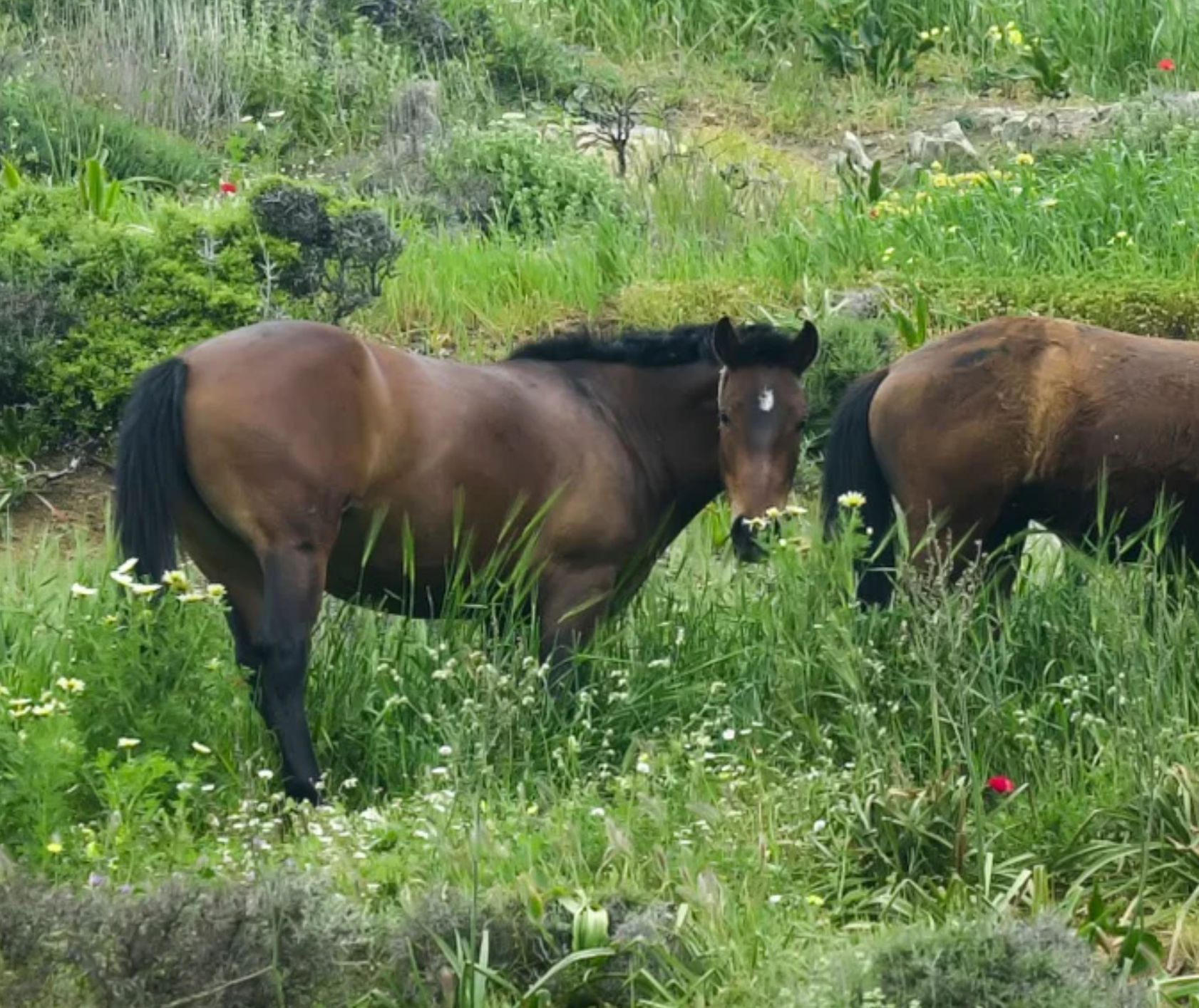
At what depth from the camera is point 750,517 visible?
7.85m

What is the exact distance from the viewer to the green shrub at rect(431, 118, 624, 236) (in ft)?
44.3

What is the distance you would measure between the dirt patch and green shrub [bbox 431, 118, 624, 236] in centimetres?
Answer: 308

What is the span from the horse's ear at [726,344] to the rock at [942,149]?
6748mm

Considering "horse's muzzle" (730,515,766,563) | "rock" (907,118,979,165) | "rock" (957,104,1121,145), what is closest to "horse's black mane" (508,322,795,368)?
"horse's muzzle" (730,515,766,563)

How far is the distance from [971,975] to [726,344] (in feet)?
11.5

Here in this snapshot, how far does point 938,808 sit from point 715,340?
240 cm

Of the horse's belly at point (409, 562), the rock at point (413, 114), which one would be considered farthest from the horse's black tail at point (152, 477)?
the rock at point (413, 114)

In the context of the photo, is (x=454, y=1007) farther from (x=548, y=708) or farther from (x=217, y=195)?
(x=217, y=195)

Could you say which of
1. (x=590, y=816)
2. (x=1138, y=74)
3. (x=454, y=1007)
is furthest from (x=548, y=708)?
(x=1138, y=74)

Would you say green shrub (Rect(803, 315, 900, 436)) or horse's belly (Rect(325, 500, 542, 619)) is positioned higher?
horse's belly (Rect(325, 500, 542, 619))

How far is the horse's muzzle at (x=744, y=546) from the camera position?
7.93 metres

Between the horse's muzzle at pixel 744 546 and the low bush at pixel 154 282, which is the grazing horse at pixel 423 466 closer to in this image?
the horse's muzzle at pixel 744 546

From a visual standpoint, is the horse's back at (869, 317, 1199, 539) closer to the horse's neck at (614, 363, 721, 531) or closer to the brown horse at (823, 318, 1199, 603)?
the brown horse at (823, 318, 1199, 603)

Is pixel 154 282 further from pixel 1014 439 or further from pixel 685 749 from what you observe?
pixel 685 749
